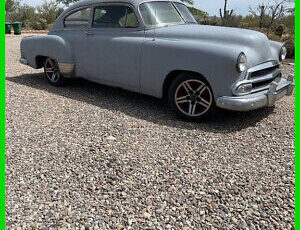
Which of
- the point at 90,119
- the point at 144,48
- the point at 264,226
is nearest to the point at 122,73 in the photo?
the point at 144,48

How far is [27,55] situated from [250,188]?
18.2 feet

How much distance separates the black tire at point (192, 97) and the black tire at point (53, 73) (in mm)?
2747

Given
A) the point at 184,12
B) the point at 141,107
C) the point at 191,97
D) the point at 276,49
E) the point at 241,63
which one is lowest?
the point at 141,107

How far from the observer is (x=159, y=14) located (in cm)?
→ 479

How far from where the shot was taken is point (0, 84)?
244 inches

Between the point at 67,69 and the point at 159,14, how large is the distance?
6.82 feet

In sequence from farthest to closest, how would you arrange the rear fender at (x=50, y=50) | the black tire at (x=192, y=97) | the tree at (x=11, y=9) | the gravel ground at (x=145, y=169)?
the tree at (x=11, y=9) → the rear fender at (x=50, y=50) → the black tire at (x=192, y=97) → the gravel ground at (x=145, y=169)

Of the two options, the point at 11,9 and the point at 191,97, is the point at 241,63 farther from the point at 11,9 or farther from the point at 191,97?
the point at 11,9

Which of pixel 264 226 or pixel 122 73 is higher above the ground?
pixel 122 73

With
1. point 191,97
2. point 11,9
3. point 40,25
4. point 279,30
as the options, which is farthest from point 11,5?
point 191,97

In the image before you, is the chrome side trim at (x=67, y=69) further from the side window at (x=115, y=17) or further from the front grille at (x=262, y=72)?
the front grille at (x=262, y=72)

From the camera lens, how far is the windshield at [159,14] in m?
4.71

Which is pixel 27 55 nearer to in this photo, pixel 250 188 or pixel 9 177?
pixel 9 177

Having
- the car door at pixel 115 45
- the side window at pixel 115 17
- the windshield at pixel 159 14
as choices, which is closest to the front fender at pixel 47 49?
the car door at pixel 115 45
